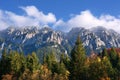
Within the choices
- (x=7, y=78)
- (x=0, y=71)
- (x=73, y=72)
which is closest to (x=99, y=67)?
(x=73, y=72)

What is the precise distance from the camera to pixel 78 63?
129750 mm

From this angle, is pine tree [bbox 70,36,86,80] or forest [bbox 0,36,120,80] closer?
forest [bbox 0,36,120,80]

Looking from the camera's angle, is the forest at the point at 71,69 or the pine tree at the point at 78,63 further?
the pine tree at the point at 78,63

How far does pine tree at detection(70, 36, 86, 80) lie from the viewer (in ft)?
418

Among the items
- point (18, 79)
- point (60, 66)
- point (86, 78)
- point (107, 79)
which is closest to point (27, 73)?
point (18, 79)

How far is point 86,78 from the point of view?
122 m

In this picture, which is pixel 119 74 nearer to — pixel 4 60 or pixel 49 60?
pixel 49 60

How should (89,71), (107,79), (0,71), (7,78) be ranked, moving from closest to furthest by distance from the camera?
(107,79), (89,71), (7,78), (0,71)

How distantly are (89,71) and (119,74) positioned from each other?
38.4 feet

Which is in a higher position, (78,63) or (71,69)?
(78,63)

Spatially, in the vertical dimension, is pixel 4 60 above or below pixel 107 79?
above

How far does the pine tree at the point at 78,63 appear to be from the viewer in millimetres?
127438

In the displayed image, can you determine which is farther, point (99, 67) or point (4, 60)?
point (4, 60)

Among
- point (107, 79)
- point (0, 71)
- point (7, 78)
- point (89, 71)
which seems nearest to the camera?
point (107, 79)
